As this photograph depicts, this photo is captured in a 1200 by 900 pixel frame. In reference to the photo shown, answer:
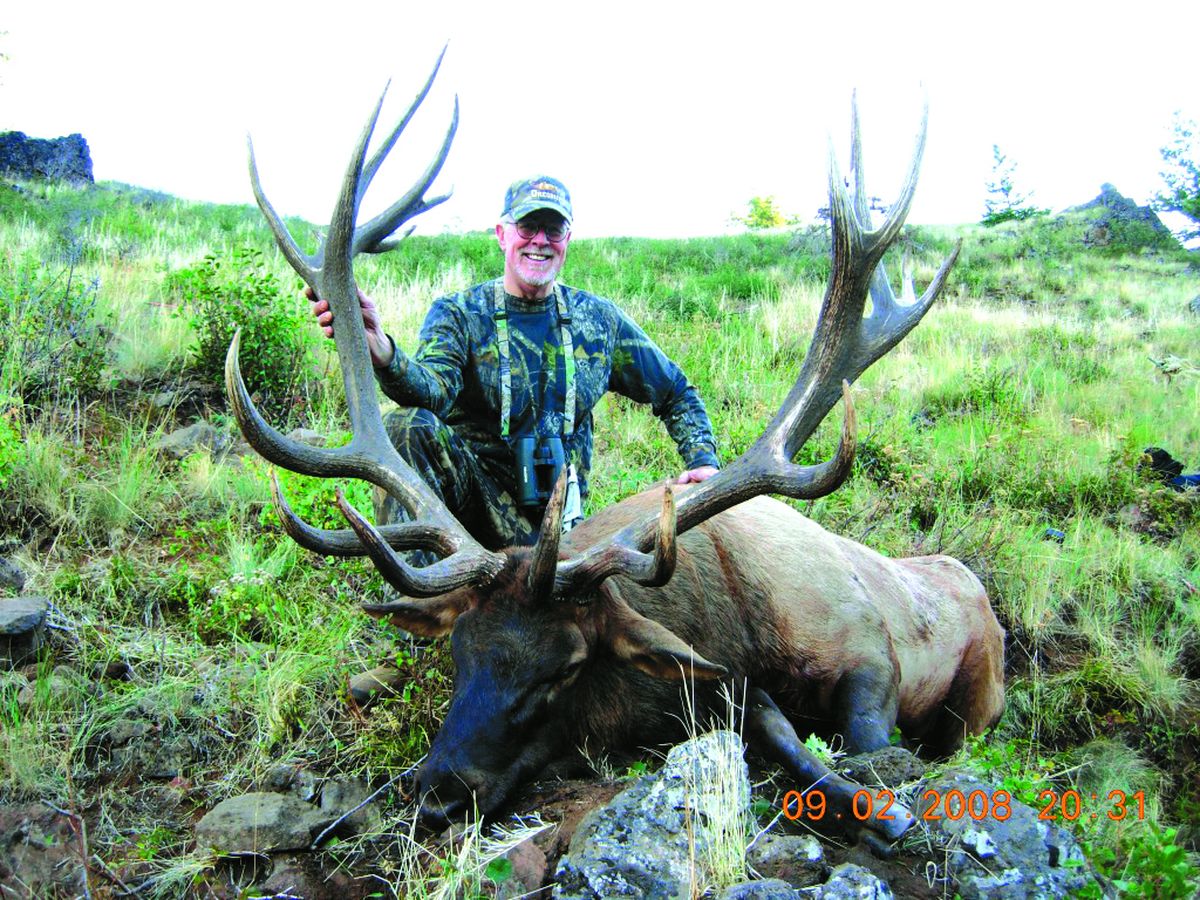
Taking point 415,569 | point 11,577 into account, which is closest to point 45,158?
point 11,577

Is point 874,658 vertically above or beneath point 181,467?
beneath

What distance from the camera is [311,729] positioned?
371 cm

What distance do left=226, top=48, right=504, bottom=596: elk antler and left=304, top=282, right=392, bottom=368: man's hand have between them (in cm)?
3

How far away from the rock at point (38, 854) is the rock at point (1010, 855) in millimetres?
2379

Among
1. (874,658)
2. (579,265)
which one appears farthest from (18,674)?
(579,265)

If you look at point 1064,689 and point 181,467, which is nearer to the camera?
point 1064,689

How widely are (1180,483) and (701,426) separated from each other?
161 inches

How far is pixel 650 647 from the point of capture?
3180 mm

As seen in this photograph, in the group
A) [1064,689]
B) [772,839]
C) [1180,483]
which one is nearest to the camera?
[772,839]

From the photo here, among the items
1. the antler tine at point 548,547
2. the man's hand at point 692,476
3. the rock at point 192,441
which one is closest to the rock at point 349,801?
the antler tine at point 548,547

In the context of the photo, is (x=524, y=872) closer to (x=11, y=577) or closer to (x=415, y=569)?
(x=415, y=569)

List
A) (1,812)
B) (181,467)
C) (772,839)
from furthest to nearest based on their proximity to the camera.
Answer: (181,467) < (1,812) < (772,839)

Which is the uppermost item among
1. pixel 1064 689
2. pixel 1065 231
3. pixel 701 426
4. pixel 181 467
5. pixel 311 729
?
pixel 1065 231

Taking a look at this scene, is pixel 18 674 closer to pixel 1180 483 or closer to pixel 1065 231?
pixel 1180 483
